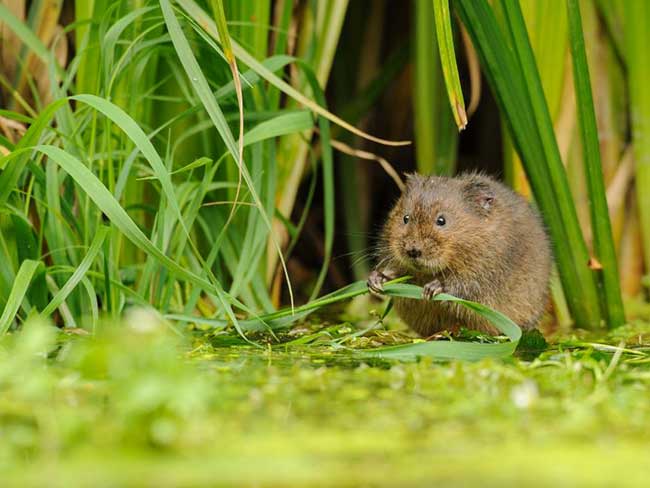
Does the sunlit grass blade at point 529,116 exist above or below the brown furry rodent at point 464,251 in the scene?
above

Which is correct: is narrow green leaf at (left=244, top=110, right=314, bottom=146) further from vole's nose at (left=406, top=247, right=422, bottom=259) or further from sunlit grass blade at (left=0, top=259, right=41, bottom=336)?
sunlit grass blade at (left=0, top=259, right=41, bottom=336)

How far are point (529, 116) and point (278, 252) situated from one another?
1009 mm

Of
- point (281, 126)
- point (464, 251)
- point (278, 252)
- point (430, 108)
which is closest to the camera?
point (278, 252)

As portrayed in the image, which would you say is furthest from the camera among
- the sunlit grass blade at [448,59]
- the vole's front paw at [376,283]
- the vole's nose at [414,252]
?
the vole's nose at [414,252]

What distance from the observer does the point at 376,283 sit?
3385 mm

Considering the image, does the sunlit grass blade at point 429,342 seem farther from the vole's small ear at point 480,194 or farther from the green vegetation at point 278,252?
the vole's small ear at point 480,194

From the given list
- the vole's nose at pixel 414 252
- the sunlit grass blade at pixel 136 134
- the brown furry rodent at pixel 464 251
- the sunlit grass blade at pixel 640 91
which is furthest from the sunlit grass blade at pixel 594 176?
the sunlit grass blade at pixel 136 134

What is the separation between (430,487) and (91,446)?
0.58 m

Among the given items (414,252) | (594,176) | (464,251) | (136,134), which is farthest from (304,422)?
(594,176)

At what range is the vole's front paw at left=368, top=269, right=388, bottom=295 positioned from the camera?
3272 millimetres

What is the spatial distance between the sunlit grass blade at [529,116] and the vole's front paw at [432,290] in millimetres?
578

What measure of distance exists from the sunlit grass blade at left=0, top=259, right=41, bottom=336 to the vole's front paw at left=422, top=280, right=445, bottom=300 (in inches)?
47.2

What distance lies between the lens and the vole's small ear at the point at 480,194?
3.75 metres

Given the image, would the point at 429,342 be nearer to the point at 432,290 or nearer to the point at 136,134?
the point at 432,290
